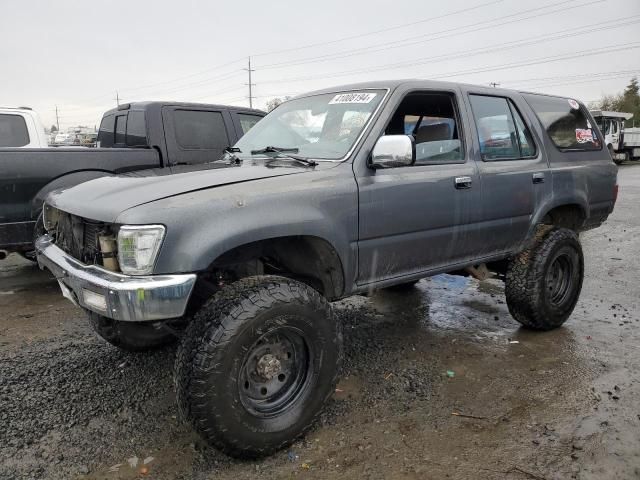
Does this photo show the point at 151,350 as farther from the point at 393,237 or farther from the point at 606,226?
the point at 606,226

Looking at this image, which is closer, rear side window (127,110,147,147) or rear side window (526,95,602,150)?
rear side window (526,95,602,150)

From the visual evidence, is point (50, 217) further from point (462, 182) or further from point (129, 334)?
point (462, 182)

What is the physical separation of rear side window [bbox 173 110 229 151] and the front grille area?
133 inches

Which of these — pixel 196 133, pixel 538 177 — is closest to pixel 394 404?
pixel 538 177

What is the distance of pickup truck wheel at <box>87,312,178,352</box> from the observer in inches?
135

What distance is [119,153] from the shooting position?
5.44 m

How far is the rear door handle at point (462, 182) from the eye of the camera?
3463mm

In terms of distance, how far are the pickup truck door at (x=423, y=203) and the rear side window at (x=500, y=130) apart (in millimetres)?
213

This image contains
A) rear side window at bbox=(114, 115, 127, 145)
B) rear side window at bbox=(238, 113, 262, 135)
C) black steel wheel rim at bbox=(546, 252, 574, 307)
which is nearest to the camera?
black steel wheel rim at bbox=(546, 252, 574, 307)

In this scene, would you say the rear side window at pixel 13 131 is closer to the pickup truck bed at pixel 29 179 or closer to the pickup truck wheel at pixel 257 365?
the pickup truck bed at pixel 29 179

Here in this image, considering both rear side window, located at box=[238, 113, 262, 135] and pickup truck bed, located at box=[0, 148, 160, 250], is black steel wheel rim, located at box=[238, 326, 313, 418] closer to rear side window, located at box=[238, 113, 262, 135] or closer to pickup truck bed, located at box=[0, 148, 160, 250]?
pickup truck bed, located at box=[0, 148, 160, 250]

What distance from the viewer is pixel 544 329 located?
14.2 ft

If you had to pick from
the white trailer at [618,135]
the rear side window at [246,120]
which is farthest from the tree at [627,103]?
the rear side window at [246,120]

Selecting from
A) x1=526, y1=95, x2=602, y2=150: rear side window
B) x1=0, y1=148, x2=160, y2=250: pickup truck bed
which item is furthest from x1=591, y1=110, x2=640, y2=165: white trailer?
x1=0, y1=148, x2=160, y2=250: pickup truck bed
